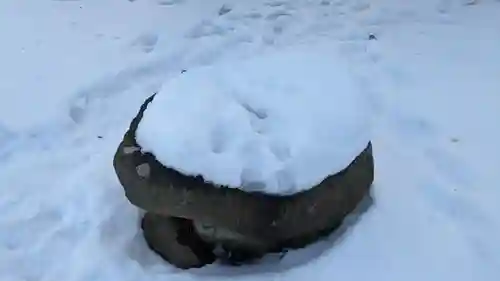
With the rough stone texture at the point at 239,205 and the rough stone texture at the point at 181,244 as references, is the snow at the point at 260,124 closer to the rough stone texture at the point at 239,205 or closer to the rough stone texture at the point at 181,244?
the rough stone texture at the point at 239,205

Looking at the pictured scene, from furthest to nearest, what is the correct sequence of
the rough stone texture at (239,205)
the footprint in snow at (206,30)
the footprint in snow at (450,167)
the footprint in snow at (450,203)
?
the footprint in snow at (206,30), the footprint in snow at (450,167), the footprint in snow at (450,203), the rough stone texture at (239,205)

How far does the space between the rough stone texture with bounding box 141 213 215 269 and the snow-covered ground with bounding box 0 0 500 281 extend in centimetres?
4

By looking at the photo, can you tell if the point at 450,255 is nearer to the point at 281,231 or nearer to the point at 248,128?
the point at 281,231

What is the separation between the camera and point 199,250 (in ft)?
7.71

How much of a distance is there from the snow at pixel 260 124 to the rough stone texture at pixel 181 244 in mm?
219

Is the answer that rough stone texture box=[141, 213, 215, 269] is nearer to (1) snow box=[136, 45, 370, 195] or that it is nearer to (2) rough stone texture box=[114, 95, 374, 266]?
(2) rough stone texture box=[114, 95, 374, 266]

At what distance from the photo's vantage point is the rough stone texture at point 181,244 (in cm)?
235

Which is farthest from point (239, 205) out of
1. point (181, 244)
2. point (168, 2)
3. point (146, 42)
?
point (168, 2)

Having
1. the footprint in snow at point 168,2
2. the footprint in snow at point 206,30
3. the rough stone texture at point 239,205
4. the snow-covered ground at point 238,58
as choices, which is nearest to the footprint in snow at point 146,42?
the snow-covered ground at point 238,58

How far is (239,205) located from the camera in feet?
7.20

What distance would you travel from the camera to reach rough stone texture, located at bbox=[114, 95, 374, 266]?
220 cm

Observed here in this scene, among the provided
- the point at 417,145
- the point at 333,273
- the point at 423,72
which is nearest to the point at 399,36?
the point at 423,72

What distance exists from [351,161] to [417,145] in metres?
0.64

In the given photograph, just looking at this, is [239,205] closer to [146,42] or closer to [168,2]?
[146,42]
